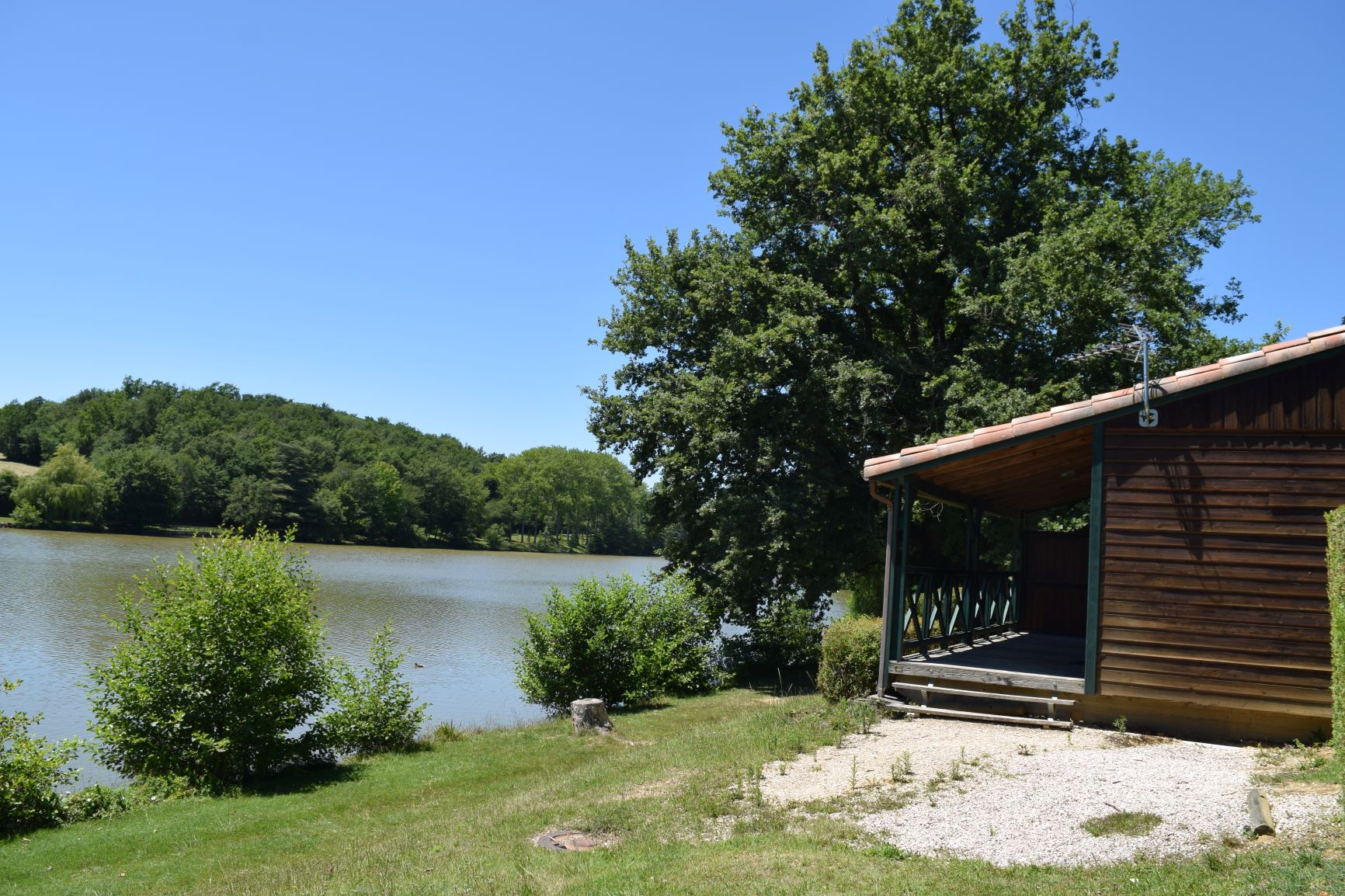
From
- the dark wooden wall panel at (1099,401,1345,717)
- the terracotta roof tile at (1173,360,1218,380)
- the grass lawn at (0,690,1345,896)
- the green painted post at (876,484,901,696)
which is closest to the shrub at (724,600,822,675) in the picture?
the grass lawn at (0,690,1345,896)

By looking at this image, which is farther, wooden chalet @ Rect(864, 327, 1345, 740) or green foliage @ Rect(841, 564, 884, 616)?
green foliage @ Rect(841, 564, 884, 616)

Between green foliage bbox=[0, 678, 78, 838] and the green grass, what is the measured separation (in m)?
10.8

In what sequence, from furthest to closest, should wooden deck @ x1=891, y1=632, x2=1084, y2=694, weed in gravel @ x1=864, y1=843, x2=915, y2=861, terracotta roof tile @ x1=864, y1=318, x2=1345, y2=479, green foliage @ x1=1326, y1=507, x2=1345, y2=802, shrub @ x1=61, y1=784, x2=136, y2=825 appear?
wooden deck @ x1=891, y1=632, x2=1084, y2=694 → shrub @ x1=61, y1=784, x2=136, y2=825 → terracotta roof tile @ x1=864, y1=318, x2=1345, y2=479 → green foliage @ x1=1326, y1=507, x2=1345, y2=802 → weed in gravel @ x1=864, y1=843, x2=915, y2=861

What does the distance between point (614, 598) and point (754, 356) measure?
219 inches

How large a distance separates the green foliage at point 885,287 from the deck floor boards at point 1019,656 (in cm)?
368

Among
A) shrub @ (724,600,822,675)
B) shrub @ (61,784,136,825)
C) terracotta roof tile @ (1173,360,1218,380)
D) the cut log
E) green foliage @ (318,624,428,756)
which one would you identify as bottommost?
shrub @ (61,784,136,825)

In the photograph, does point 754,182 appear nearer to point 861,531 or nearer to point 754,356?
point 754,356

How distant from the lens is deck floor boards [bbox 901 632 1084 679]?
11648mm

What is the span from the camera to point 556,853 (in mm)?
6977

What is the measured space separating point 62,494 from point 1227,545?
79566 millimetres

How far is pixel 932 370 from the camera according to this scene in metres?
18.8

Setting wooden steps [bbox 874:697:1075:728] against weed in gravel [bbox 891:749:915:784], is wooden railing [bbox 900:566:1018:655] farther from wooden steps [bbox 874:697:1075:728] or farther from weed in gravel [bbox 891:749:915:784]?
weed in gravel [bbox 891:749:915:784]

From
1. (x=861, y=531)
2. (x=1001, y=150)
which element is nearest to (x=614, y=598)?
(x=861, y=531)

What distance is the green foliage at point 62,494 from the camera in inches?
2726
